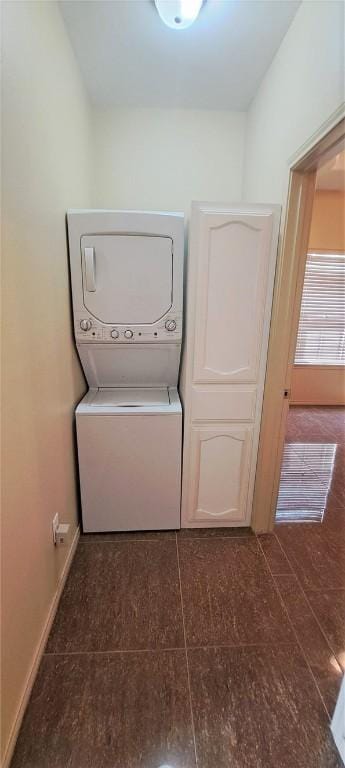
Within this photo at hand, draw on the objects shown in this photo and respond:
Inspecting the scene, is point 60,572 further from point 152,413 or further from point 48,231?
point 48,231

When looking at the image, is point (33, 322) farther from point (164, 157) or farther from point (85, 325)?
point (164, 157)

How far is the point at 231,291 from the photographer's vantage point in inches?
66.3

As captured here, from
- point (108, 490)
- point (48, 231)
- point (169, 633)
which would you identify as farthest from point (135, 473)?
point (48, 231)

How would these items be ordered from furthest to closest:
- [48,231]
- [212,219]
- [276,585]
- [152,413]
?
[152,413] < [276,585] < [212,219] < [48,231]

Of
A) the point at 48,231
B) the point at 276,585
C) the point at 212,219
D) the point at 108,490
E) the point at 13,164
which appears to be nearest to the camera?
the point at 13,164

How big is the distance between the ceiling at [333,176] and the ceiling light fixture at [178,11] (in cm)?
189

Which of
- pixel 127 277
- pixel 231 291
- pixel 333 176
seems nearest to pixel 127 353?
pixel 127 277

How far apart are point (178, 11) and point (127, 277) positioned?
112 cm

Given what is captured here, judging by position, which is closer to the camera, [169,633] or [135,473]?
[169,633]

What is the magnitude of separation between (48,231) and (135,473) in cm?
130

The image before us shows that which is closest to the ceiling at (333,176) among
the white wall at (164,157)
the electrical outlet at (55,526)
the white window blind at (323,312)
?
the white window blind at (323,312)

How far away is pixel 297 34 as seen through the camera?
4.83ft

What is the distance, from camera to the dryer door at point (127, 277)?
5.65 ft

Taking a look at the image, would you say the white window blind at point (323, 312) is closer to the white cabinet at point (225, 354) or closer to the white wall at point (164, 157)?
the white wall at point (164, 157)
